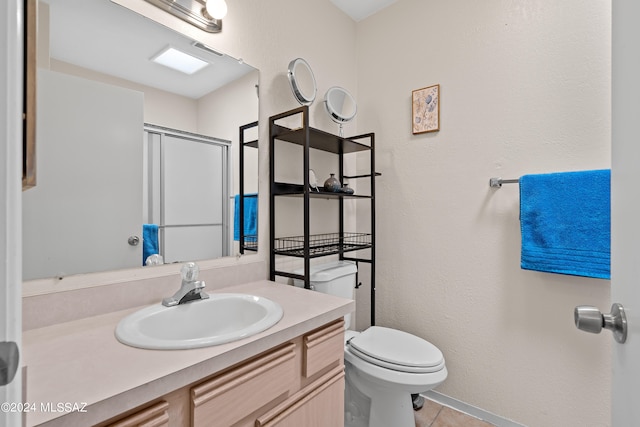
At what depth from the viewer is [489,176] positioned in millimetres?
1554

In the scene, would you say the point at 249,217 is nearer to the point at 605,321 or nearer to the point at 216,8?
the point at 216,8

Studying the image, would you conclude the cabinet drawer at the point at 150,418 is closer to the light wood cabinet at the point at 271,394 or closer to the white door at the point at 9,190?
the light wood cabinet at the point at 271,394

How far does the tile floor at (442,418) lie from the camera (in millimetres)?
1529

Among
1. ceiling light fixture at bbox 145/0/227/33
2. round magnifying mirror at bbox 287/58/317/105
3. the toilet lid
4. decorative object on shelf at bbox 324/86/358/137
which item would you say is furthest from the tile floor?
ceiling light fixture at bbox 145/0/227/33

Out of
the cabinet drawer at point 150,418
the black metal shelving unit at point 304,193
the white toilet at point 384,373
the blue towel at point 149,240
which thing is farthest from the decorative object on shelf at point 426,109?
the cabinet drawer at point 150,418

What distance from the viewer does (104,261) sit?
0.98 metres

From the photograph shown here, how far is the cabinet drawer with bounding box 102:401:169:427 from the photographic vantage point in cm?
56

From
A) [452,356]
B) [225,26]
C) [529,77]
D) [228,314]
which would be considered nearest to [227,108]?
[225,26]

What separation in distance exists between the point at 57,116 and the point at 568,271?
78.8 inches

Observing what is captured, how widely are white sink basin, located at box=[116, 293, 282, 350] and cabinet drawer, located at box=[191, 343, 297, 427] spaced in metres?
0.08

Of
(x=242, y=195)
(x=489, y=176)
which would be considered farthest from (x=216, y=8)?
(x=489, y=176)

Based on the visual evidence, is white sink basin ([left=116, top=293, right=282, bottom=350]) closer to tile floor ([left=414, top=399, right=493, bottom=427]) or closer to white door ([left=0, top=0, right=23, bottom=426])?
white door ([left=0, top=0, right=23, bottom=426])

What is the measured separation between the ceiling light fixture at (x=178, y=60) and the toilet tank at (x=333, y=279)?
108cm

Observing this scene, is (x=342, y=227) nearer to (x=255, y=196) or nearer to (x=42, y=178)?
(x=255, y=196)
